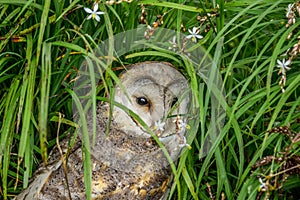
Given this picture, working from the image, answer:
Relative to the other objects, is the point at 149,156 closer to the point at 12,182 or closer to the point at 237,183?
the point at 237,183

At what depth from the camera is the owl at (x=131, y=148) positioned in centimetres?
239

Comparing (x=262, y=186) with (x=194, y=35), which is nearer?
(x=262, y=186)

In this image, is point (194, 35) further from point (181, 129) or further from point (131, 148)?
point (131, 148)

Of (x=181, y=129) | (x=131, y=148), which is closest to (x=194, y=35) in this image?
(x=181, y=129)

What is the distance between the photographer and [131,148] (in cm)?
246

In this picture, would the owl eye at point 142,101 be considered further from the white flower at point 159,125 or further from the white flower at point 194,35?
the white flower at point 194,35

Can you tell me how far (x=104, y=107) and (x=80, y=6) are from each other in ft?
1.22

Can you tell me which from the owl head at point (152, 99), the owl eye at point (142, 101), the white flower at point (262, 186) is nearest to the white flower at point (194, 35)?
the owl head at point (152, 99)

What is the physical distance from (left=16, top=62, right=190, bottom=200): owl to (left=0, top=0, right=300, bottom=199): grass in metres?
0.06

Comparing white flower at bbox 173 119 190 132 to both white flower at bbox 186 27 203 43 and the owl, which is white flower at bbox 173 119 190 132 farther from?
white flower at bbox 186 27 203 43

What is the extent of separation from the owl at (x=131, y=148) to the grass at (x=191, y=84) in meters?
0.06

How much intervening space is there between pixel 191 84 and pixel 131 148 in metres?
0.31

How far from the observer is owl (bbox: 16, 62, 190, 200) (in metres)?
2.39

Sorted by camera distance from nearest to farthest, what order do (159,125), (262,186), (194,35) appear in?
(262,186) → (159,125) → (194,35)
